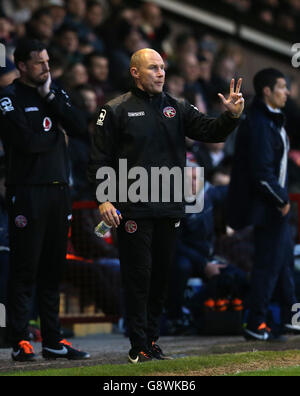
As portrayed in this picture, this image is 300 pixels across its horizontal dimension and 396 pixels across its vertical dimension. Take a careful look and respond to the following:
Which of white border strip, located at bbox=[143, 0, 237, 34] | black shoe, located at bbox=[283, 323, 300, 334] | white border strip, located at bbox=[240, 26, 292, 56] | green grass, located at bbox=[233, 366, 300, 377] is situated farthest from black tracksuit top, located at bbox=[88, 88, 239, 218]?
white border strip, located at bbox=[240, 26, 292, 56]

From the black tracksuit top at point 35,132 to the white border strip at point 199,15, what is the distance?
1032cm

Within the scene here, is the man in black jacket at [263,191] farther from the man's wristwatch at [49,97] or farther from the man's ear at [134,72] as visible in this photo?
the man's wristwatch at [49,97]

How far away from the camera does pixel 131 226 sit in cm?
742

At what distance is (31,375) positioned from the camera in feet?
22.5

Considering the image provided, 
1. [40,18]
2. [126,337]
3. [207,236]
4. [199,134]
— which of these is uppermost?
[40,18]

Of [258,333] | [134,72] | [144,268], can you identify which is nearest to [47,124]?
[134,72]

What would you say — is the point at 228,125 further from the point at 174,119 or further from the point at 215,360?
the point at 215,360

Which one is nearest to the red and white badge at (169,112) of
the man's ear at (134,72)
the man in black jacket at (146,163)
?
the man in black jacket at (146,163)

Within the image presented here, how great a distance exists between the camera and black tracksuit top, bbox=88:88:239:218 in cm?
744

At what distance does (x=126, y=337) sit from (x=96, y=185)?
3.48 meters

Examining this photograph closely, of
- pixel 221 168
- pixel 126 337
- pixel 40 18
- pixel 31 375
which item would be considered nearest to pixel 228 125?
pixel 31 375

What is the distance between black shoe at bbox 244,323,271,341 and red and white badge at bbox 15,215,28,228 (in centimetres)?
243

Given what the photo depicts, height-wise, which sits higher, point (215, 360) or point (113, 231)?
point (113, 231)

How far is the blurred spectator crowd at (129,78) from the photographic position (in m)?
10.9
